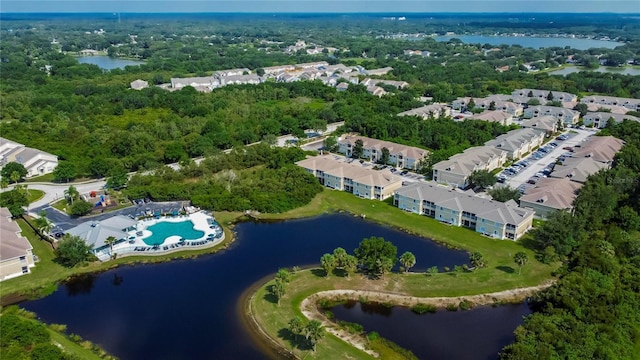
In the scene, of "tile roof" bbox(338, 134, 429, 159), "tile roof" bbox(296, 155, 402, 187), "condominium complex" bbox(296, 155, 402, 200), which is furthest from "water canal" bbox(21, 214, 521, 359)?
"tile roof" bbox(338, 134, 429, 159)

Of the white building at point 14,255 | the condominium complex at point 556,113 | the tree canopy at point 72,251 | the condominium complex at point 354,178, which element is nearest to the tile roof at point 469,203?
the condominium complex at point 354,178

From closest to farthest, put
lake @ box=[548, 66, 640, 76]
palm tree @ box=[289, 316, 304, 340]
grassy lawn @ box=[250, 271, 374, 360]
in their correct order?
1. grassy lawn @ box=[250, 271, 374, 360]
2. palm tree @ box=[289, 316, 304, 340]
3. lake @ box=[548, 66, 640, 76]

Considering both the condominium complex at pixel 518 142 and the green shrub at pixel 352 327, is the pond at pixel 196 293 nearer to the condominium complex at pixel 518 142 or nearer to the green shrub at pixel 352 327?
the green shrub at pixel 352 327

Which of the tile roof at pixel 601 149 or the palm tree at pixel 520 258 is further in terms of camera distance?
the tile roof at pixel 601 149

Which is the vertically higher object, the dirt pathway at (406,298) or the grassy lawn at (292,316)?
the grassy lawn at (292,316)

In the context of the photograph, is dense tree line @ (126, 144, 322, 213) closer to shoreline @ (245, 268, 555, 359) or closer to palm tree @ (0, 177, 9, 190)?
shoreline @ (245, 268, 555, 359)

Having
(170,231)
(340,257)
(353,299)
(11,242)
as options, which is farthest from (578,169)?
(11,242)

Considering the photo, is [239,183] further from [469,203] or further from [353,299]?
[469,203]

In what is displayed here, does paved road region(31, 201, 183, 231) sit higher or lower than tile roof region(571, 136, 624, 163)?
lower
